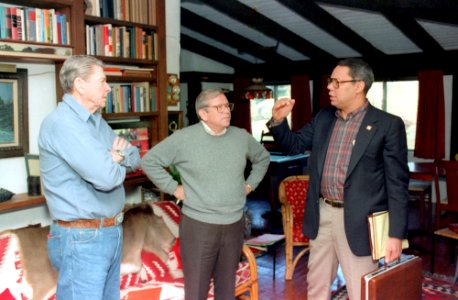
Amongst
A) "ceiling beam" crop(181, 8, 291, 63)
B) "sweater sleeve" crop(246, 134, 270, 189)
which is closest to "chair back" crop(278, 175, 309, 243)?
"sweater sleeve" crop(246, 134, 270, 189)

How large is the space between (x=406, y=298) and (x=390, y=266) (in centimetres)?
13

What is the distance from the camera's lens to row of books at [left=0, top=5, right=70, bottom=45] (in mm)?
2950

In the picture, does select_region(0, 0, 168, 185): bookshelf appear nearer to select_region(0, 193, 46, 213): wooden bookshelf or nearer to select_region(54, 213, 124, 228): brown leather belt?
select_region(0, 193, 46, 213): wooden bookshelf

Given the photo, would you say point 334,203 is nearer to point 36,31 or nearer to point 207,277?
point 207,277

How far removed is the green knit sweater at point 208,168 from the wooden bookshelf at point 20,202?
3.10 ft

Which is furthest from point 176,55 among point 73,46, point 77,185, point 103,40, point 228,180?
point 77,185

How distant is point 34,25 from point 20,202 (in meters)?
1.15

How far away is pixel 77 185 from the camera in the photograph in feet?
6.43

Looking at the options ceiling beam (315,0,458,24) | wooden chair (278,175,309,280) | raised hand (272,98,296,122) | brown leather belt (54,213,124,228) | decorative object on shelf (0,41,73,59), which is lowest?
wooden chair (278,175,309,280)

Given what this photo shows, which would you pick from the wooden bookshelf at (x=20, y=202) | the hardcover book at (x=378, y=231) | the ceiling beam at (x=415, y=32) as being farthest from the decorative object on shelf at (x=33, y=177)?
the ceiling beam at (x=415, y=32)

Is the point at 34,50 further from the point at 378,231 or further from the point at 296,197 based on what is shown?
the point at 296,197

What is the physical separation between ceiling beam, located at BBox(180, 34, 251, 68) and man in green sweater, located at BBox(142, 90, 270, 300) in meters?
6.87

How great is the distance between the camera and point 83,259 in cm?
195

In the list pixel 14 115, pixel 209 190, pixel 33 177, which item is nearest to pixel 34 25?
pixel 14 115
